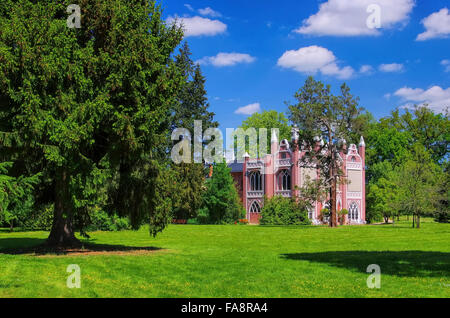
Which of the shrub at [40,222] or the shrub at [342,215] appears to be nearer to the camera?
the shrub at [40,222]

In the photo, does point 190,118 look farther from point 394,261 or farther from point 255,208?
point 394,261

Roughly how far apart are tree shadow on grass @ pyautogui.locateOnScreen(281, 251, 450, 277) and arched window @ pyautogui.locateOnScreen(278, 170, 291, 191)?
1348 inches

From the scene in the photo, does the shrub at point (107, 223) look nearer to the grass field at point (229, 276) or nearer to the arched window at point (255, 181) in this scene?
the grass field at point (229, 276)

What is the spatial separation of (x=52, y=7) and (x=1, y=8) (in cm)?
190

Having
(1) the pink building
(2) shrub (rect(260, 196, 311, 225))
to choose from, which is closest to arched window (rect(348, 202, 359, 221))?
(1) the pink building

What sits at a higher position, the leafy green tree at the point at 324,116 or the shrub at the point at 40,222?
the leafy green tree at the point at 324,116

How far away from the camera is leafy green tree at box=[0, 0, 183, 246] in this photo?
47.4ft

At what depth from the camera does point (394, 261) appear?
47.3 ft

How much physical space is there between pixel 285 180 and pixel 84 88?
38739mm

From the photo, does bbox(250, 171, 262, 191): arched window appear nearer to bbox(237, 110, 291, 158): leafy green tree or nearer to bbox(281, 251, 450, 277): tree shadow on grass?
bbox(237, 110, 291, 158): leafy green tree

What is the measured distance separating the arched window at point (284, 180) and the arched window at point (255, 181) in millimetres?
2714

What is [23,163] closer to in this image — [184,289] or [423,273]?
[184,289]

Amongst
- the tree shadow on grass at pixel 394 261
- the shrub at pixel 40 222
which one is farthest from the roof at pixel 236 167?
the tree shadow on grass at pixel 394 261

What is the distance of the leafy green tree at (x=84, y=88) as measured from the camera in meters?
14.5
